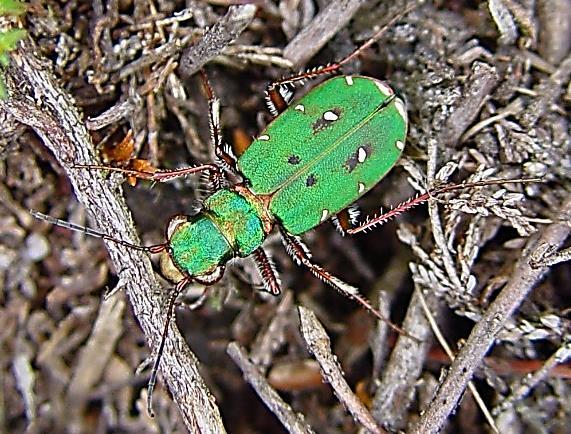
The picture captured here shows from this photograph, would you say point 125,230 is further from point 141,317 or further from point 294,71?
point 294,71

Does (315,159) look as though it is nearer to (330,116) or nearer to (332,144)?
(332,144)

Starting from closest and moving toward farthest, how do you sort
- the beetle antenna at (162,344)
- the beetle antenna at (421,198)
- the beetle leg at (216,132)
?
the beetle antenna at (162,344)
the beetle antenna at (421,198)
the beetle leg at (216,132)

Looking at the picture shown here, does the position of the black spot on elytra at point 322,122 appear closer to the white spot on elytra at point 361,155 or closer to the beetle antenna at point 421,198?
the white spot on elytra at point 361,155

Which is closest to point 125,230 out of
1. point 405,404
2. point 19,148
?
point 19,148

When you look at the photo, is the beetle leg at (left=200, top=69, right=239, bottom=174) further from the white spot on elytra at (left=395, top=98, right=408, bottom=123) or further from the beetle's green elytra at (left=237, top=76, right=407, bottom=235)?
the white spot on elytra at (left=395, top=98, right=408, bottom=123)

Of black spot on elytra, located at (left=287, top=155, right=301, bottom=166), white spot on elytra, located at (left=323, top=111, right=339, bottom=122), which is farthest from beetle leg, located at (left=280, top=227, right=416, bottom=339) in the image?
white spot on elytra, located at (left=323, top=111, right=339, bottom=122)

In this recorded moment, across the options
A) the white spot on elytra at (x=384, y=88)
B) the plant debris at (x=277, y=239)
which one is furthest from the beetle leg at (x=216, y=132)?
the white spot on elytra at (x=384, y=88)

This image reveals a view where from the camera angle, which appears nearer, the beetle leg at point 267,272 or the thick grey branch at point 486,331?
the thick grey branch at point 486,331
